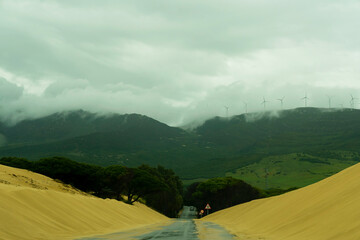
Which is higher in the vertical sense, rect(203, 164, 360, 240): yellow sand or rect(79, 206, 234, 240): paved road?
rect(203, 164, 360, 240): yellow sand

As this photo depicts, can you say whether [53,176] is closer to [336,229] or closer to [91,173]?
[91,173]

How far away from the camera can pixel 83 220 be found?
40.4 metres

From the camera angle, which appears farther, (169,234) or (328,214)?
(169,234)

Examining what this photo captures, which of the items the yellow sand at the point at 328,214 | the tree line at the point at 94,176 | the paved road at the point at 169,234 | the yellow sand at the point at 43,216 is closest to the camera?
the yellow sand at the point at 328,214

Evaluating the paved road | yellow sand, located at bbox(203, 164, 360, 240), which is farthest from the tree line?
yellow sand, located at bbox(203, 164, 360, 240)

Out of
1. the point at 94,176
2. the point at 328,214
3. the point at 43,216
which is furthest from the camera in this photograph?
the point at 94,176

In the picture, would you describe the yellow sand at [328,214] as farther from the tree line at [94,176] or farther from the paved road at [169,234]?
the tree line at [94,176]

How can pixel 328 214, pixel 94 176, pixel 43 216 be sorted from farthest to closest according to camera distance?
pixel 94 176
pixel 43 216
pixel 328 214

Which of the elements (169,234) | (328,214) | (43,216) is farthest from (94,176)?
(328,214)

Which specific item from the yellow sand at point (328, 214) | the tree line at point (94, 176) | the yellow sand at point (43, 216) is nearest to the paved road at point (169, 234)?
the yellow sand at point (43, 216)

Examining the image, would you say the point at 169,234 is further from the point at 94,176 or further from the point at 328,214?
the point at 94,176

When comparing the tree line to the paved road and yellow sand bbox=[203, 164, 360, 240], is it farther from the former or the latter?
yellow sand bbox=[203, 164, 360, 240]

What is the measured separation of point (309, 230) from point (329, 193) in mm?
9860

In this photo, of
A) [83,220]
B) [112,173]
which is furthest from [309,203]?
[112,173]
